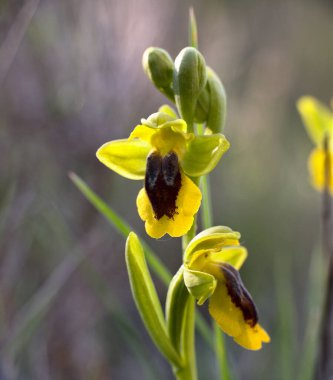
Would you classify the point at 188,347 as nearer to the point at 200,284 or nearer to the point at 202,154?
the point at 200,284

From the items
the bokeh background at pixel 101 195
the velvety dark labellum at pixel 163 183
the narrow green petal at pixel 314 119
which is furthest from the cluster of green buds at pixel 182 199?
the narrow green petal at pixel 314 119

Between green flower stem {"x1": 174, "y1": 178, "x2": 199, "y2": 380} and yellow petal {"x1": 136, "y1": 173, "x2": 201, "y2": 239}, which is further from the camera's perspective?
green flower stem {"x1": 174, "y1": 178, "x2": 199, "y2": 380}

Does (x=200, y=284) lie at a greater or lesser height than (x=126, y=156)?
lesser

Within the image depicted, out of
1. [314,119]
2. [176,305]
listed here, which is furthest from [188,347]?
[314,119]

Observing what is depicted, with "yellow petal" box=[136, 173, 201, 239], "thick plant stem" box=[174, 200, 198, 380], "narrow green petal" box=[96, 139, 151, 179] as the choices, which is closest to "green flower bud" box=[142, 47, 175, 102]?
"narrow green petal" box=[96, 139, 151, 179]

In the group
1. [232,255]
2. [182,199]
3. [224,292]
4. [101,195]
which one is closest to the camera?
[182,199]

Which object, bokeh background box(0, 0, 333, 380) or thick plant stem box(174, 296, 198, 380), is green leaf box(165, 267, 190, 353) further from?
bokeh background box(0, 0, 333, 380)

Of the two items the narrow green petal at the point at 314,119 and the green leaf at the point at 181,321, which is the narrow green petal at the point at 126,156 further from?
the narrow green petal at the point at 314,119

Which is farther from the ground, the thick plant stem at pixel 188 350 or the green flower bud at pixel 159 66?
the green flower bud at pixel 159 66
